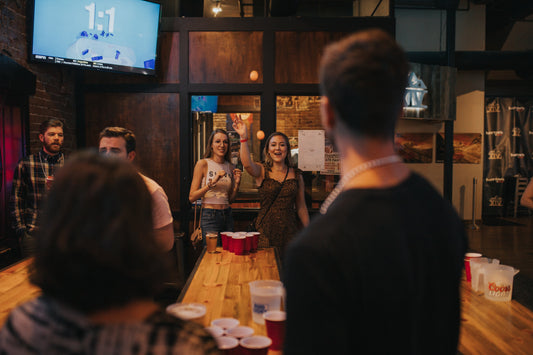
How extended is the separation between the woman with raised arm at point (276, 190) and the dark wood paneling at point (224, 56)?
1.41 metres

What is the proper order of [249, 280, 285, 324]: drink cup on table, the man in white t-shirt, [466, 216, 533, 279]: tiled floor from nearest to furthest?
[249, 280, 285, 324]: drink cup on table → the man in white t-shirt → [466, 216, 533, 279]: tiled floor

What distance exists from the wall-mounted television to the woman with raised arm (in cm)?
168

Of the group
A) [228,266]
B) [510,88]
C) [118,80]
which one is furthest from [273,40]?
[510,88]

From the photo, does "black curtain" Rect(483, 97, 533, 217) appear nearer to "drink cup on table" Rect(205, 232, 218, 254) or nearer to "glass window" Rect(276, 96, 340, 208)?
"glass window" Rect(276, 96, 340, 208)

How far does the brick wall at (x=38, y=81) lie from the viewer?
3.97 meters

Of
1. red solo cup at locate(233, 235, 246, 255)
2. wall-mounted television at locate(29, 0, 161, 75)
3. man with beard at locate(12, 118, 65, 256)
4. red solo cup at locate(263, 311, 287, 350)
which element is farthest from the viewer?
wall-mounted television at locate(29, 0, 161, 75)

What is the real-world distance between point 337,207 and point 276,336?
870mm

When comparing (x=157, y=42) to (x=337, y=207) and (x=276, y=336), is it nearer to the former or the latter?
(x=276, y=336)

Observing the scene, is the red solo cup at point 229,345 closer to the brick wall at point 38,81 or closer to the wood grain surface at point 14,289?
the wood grain surface at point 14,289

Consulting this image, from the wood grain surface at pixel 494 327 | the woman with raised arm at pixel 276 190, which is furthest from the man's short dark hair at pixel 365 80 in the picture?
the woman with raised arm at pixel 276 190

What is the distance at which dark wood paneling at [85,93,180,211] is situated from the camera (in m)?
5.40

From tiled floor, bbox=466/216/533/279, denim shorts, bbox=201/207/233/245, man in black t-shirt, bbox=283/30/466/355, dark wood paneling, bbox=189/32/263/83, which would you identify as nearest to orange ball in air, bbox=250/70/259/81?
dark wood paneling, bbox=189/32/263/83

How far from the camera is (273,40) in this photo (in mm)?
5371

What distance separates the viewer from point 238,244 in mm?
3121
